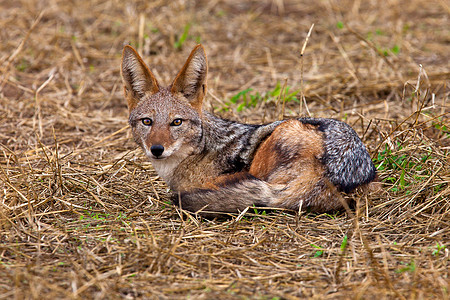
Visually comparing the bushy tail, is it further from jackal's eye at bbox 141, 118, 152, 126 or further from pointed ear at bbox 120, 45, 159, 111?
pointed ear at bbox 120, 45, 159, 111

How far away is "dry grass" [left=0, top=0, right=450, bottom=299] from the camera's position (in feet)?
12.6

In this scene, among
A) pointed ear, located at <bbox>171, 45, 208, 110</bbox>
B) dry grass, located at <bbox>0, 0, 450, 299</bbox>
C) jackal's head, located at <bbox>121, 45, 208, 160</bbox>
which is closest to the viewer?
dry grass, located at <bbox>0, 0, 450, 299</bbox>

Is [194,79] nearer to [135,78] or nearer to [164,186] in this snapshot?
[135,78]

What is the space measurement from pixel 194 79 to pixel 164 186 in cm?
134

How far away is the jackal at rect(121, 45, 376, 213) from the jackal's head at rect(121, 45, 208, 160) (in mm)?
10

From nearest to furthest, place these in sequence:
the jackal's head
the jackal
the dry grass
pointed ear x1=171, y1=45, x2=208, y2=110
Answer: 1. the dry grass
2. the jackal
3. the jackal's head
4. pointed ear x1=171, y1=45, x2=208, y2=110

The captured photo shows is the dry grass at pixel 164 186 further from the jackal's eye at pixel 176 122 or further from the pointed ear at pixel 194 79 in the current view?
the pointed ear at pixel 194 79

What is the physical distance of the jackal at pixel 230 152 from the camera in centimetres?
484

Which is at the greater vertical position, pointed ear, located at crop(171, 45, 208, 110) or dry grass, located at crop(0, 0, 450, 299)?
pointed ear, located at crop(171, 45, 208, 110)

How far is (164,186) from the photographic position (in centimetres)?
595

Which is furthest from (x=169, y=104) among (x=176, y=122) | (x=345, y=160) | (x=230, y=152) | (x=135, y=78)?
(x=345, y=160)

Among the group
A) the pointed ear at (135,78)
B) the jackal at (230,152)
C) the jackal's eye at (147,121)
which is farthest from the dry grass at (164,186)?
the pointed ear at (135,78)

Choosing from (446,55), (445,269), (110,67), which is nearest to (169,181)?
(445,269)

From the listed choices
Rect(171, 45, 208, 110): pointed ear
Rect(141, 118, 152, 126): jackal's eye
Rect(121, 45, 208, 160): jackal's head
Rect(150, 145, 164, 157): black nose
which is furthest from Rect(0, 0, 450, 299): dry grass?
Rect(171, 45, 208, 110): pointed ear
